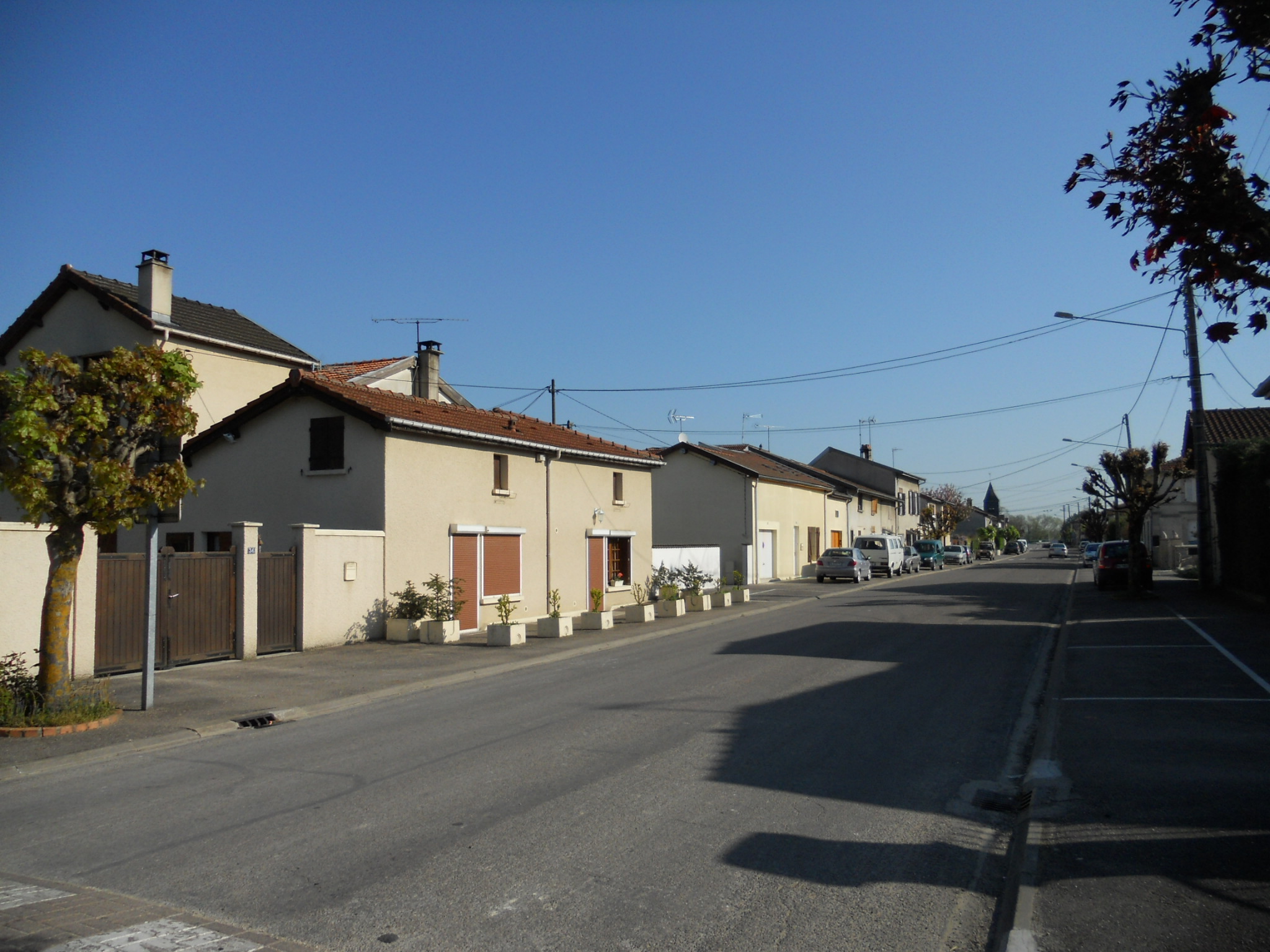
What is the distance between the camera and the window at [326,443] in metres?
18.4

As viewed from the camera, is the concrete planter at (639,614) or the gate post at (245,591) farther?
the concrete planter at (639,614)

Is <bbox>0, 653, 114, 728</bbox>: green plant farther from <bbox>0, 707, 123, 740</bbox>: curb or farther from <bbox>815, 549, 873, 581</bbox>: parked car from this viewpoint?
<bbox>815, 549, 873, 581</bbox>: parked car

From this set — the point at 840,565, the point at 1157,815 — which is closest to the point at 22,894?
the point at 1157,815

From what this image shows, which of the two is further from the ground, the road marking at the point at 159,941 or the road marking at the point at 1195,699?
the road marking at the point at 159,941

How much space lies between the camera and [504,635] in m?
17.3

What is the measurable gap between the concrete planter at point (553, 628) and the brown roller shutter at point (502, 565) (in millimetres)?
2002

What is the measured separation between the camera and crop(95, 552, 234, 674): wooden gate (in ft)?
41.9

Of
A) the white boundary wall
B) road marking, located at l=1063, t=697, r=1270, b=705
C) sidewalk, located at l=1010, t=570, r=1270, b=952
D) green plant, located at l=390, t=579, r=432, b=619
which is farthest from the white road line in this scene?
the white boundary wall

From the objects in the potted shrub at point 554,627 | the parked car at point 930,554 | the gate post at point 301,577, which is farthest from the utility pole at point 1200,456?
the parked car at point 930,554

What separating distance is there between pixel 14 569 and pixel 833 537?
4728 cm

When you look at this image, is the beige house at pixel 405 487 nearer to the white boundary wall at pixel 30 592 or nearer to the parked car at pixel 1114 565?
the white boundary wall at pixel 30 592

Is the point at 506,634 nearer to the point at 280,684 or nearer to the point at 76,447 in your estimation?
the point at 280,684

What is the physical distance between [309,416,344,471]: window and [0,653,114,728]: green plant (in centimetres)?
855

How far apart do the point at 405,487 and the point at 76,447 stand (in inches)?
340
